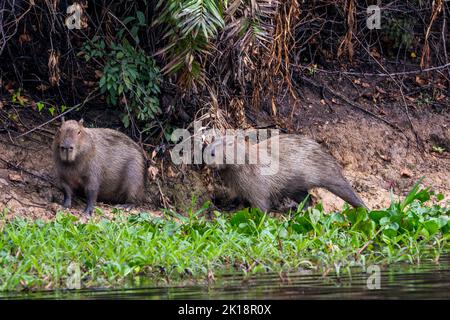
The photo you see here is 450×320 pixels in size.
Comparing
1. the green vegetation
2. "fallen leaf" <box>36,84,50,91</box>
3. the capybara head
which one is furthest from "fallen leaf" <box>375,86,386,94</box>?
the capybara head

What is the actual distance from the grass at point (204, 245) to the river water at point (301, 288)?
0.18m

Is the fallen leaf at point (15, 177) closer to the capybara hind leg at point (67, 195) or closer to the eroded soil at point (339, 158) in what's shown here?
the eroded soil at point (339, 158)

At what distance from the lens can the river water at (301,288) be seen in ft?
18.9

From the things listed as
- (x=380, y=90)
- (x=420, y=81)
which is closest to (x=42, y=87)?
(x=380, y=90)

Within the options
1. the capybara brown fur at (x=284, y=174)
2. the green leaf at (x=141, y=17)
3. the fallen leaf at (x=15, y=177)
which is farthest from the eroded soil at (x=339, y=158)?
the green leaf at (x=141, y=17)

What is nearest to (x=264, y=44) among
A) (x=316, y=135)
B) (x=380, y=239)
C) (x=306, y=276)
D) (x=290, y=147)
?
(x=290, y=147)

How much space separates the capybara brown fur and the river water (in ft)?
9.93

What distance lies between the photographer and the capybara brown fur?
9.60m

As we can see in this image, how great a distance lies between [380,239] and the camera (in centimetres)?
762

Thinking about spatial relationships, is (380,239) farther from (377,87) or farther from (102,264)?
(377,87)

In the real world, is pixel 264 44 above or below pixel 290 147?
above

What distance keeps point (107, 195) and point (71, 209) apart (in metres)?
0.70

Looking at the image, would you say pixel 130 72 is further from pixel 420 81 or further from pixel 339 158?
pixel 420 81

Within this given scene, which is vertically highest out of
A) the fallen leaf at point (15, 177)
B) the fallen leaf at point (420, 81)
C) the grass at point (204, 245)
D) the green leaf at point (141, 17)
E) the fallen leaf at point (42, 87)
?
the green leaf at point (141, 17)
